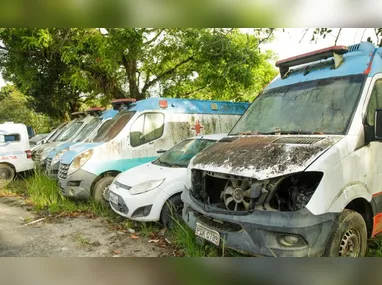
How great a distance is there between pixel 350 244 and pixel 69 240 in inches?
118

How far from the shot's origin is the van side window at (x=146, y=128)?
16.8 ft

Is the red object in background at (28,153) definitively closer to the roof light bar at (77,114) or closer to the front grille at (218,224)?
the roof light bar at (77,114)

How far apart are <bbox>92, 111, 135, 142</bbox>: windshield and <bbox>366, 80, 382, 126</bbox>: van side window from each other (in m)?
3.70

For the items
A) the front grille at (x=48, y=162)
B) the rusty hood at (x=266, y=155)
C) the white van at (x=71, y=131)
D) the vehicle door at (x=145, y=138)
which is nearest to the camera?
the rusty hood at (x=266, y=155)

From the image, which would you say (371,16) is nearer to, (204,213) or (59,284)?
(204,213)

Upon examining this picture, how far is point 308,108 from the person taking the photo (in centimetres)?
282

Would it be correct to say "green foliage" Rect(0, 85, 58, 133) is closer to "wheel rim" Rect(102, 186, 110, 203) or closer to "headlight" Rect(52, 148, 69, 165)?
"headlight" Rect(52, 148, 69, 165)

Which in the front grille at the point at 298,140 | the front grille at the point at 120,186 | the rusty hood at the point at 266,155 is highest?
the front grille at the point at 298,140

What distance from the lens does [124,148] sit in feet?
16.6

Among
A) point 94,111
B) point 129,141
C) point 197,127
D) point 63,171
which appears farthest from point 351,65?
point 94,111

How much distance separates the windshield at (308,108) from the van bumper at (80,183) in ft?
8.69

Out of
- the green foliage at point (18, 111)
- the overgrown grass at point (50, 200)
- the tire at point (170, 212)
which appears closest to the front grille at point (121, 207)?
the tire at point (170, 212)

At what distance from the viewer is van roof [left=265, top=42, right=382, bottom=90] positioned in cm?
262

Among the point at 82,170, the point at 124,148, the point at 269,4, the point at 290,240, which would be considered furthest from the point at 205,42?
the point at 290,240
